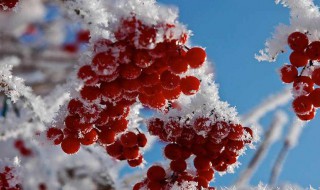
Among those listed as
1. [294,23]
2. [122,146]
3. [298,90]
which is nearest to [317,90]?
[298,90]

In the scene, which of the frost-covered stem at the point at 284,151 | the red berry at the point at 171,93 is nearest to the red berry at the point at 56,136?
the red berry at the point at 171,93

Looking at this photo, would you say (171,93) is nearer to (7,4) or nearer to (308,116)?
(308,116)

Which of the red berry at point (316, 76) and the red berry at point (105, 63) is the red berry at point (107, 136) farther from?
the red berry at point (316, 76)

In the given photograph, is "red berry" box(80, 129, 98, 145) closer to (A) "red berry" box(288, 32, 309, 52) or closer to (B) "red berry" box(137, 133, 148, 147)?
(B) "red berry" box(137, 133, 148, 147)

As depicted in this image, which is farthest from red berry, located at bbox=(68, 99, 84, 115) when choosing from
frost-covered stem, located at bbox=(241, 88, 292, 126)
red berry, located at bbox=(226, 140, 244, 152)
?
frost-covered stem, located at bbox=(241, 88, 292, 126)

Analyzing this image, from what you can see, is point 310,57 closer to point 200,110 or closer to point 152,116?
point 200,110
